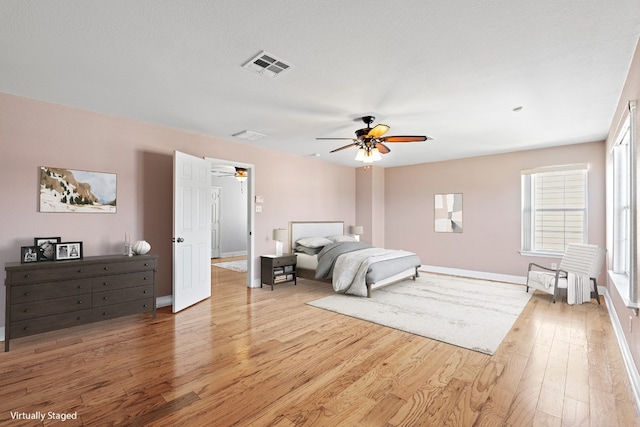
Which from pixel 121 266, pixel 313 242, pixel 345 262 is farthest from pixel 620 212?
pixel 121 266

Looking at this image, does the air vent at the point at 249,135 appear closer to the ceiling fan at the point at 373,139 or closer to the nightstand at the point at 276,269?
the ceiling fan at the point at 373,139

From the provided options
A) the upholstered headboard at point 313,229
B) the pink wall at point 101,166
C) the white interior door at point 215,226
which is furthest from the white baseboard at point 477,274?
the white interior door at point 215,226

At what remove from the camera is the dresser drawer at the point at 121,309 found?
3355 mm

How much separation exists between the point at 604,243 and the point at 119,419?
264 inches

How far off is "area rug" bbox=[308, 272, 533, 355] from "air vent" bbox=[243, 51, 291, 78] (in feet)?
9.69

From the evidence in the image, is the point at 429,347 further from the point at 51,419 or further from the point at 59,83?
the point at 59,83

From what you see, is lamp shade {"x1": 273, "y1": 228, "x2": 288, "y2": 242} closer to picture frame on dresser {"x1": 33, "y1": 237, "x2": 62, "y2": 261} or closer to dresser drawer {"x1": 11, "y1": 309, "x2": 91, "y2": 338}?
dresser drawer {"x1": 11, "y1": 309, "x2": 91, "y2": 338}

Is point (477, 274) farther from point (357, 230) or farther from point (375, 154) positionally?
point (375, 154)

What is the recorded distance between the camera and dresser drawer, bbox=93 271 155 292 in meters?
3.37

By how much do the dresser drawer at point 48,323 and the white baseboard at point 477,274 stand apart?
6.31 meters

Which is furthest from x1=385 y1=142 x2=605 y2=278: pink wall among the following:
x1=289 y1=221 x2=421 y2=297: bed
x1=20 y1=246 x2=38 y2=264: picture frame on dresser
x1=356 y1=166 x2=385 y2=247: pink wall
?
x1=20 y1=246 x2=38 y2=264: picture frame on dresser

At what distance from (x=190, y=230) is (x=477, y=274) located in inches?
220

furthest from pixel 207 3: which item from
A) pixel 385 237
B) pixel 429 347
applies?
pixel 385 237

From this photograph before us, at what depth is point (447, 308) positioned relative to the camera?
13.8 ft
